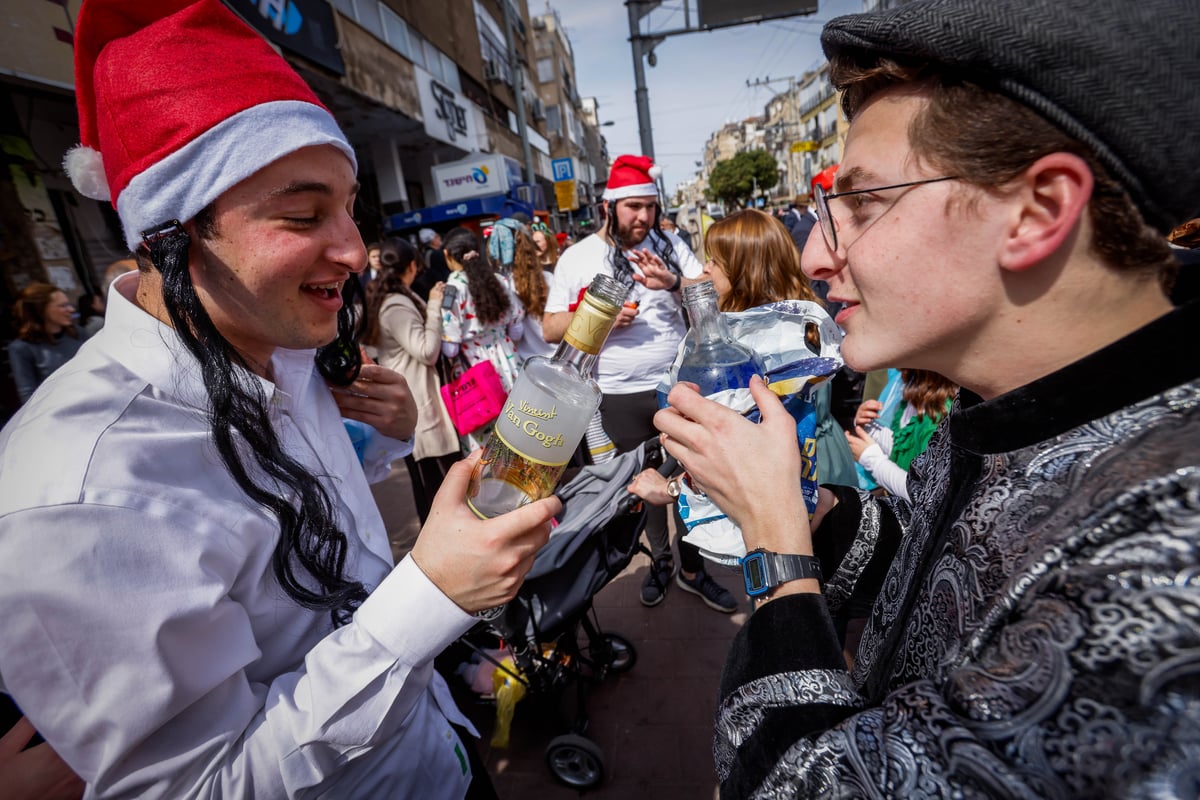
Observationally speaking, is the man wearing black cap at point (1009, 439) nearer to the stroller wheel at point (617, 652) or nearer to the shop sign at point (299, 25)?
the stroller wheel at point (617, 652)

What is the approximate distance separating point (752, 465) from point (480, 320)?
3612 mm

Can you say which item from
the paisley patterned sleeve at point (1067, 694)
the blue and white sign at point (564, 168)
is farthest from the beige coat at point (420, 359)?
the blue and white sign at point (564, 168)

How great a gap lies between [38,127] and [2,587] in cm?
821

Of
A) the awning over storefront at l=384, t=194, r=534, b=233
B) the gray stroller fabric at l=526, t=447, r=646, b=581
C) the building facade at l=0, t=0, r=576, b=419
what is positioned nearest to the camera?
the gray stroller fabric at l=526, t=447, r=646, b=581

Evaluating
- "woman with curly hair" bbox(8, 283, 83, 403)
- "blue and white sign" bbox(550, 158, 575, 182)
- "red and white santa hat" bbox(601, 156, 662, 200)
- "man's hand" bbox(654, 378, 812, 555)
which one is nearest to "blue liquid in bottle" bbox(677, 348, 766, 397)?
"man's hand" bbox(654, 378, 812, 555)

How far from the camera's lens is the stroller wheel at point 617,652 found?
281 cm

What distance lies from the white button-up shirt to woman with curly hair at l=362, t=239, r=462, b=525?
9.16 ft

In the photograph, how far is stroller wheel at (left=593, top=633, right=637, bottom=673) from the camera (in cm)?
281

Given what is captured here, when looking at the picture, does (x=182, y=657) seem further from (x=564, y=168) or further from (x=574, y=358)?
(x=564, y=168)

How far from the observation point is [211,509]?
1.00m

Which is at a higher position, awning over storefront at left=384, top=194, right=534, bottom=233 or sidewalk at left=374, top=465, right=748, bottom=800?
awning over storefront at left=384, top=194, right=534, bottom=233

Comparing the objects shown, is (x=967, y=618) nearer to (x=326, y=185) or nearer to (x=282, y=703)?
(x=282, y=703)

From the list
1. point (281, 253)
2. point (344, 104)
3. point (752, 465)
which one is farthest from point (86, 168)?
point (344, 104)

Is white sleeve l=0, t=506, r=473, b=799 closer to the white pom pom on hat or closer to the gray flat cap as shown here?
the white pom pom on hat
